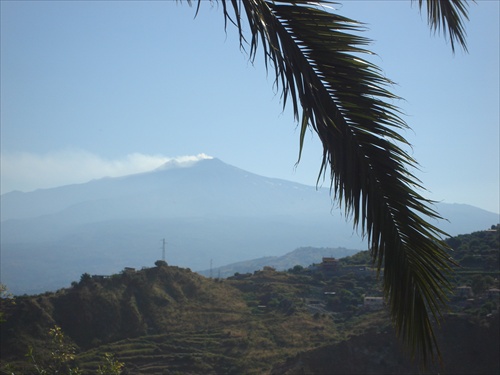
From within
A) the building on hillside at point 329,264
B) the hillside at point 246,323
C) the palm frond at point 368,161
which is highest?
the palm frond at point 368,161

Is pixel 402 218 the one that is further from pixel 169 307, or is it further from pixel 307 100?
pixel 169 307

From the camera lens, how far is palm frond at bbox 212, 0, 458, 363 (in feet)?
7.92

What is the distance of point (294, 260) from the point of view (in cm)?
18212

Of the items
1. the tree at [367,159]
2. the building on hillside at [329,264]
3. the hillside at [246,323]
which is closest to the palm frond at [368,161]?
the tree at [367,159]

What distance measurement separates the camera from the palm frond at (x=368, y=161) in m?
2.41

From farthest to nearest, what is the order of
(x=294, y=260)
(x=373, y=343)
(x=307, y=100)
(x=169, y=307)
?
1. (x=294, y=260)
2. (x=169, y=307)
3. (x=373, y=343)
4. (x=307, y=100)

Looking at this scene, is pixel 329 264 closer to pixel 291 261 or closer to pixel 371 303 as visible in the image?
pixel 371 303

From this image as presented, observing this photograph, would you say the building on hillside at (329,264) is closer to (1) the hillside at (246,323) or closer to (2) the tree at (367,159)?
(1) the hillside at (246,323)

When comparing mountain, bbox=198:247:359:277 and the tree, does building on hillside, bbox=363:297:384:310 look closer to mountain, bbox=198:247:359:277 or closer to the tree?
the tree

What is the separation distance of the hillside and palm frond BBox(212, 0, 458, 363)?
16.8 metres

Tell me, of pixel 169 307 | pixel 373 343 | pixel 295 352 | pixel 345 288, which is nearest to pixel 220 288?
pixel 169 307

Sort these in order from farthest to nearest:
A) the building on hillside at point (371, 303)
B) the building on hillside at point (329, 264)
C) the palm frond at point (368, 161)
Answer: the building on hillside at point (329, 264) → the building on hillside at point (371, 303) → the palm frond at point (368, 161)

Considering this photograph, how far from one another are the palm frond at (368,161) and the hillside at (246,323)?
16766 mm

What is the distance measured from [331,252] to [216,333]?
5593 inches
